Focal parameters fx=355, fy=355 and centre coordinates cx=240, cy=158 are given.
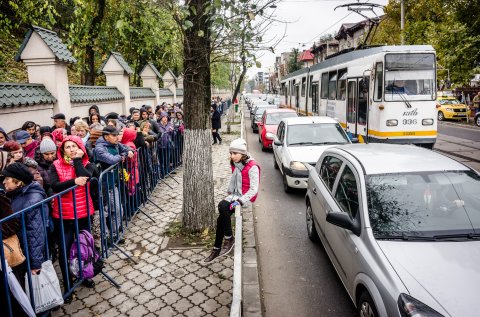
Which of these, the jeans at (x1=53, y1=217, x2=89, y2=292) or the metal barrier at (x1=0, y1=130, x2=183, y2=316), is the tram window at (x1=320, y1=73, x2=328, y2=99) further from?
the jeans at (x1=53, y1=217, x2=89, y2=292)

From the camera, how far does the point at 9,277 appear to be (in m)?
2.98

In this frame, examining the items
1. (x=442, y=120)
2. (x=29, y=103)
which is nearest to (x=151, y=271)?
(x=29, y=103)

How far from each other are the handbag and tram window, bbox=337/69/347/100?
12.2 metres

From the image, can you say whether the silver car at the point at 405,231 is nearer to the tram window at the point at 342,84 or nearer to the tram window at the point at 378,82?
the tram window at the point at 378,82

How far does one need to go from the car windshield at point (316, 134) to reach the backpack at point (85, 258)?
5.71m

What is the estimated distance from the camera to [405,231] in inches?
130

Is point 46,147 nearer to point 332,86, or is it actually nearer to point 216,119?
Result: point 216,119

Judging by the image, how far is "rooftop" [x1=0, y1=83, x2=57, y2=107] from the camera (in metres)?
6.43

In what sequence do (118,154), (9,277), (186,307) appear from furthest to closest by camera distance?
(118,154) < (186,307) < (9,277)

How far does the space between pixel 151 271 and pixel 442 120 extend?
28.7 meters

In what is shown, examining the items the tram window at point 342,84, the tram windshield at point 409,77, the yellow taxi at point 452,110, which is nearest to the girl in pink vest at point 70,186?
the tram windshield at point 409,77

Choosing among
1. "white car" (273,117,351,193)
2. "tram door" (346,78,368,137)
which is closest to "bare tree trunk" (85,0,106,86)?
"white car" (273,117,351,193)

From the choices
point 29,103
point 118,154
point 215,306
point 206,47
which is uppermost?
point 206,47

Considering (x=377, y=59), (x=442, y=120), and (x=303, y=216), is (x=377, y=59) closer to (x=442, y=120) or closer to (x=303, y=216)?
(x=303, y=216)
